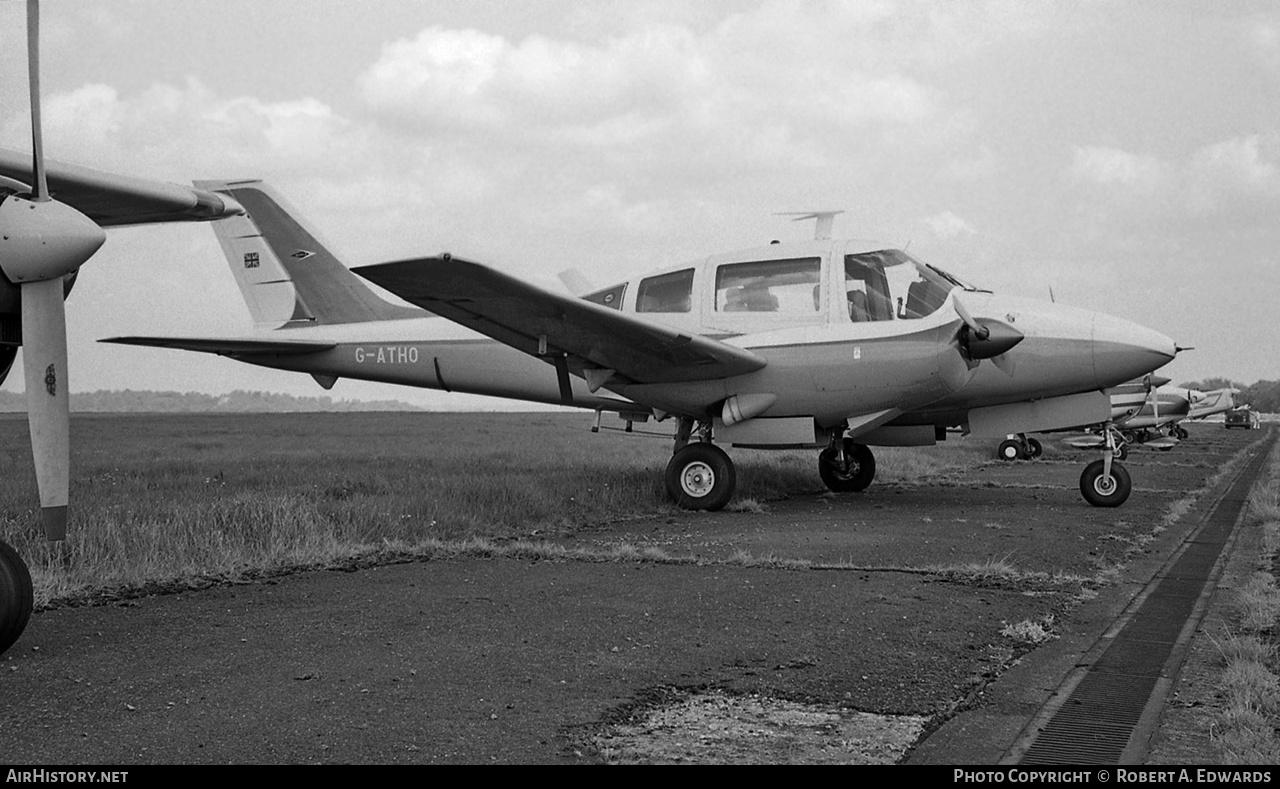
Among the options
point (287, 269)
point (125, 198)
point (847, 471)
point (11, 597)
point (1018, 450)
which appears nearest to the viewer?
point (11, 597)

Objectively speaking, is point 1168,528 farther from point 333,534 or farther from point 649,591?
point 333,534

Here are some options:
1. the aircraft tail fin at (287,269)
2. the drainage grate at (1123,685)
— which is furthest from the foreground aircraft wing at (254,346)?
the drainage grate at (1123,685)

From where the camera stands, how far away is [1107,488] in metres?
11.8

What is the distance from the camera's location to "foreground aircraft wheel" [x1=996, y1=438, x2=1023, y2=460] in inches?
919

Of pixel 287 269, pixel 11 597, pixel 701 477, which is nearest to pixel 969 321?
pixel 701 477

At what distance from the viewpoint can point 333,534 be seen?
7879 mm

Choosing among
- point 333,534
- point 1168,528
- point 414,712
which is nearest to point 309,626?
point 414,712

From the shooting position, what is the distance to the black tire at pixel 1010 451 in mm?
23328

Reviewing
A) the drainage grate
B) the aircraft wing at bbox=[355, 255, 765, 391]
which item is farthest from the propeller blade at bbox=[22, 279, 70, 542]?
the aircraft wing at bbox=[355, 255, 765, 391]

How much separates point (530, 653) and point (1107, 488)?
922cm

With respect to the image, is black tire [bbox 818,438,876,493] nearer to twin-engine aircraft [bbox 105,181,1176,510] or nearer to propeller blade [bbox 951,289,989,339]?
twin-engine aircraft [bbox 105,181,1176,510]

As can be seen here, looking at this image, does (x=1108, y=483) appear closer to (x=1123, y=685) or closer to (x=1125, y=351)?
(x=1125, y=351)
